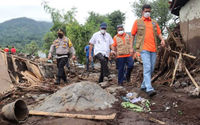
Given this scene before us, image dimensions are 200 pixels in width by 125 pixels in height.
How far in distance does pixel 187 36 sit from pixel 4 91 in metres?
7.15

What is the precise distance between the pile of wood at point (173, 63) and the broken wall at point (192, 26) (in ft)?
4.50

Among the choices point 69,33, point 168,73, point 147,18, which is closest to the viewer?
point 147,18

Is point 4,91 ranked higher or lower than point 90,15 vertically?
lower

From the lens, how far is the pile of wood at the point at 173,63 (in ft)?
19.3

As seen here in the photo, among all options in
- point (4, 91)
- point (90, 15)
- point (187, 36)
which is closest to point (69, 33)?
point (187, 36)

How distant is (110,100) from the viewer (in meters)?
4.38

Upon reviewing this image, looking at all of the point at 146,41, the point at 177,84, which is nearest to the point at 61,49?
the point at 146,41

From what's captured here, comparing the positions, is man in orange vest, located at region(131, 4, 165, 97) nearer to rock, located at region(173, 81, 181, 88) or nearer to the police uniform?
rock, located at region(173, 81, 181, 88)

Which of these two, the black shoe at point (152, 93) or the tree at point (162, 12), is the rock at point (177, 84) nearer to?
the black shoe at point (152, 93)

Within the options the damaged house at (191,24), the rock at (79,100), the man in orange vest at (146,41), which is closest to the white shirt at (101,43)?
the man in orange vest at (146,41)

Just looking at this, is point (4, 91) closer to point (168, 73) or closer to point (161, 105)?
point (161, 105)

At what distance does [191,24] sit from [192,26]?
0.49ft

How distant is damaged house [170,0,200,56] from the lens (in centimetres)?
764

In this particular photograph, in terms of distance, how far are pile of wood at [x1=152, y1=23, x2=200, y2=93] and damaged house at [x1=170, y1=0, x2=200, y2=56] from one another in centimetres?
137
